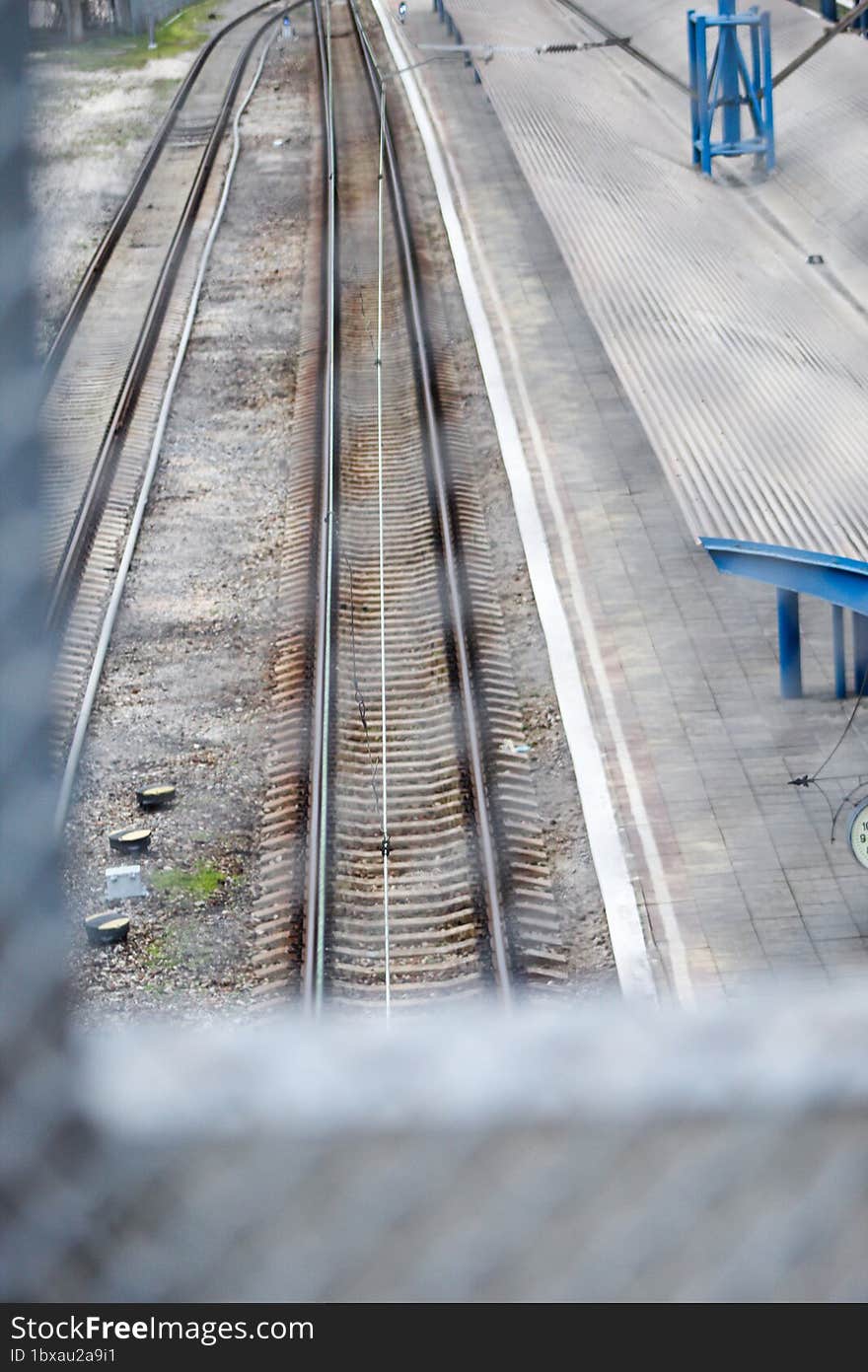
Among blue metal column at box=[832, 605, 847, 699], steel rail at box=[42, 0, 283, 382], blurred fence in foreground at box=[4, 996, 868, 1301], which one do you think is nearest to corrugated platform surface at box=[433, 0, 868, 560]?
blue metal column at box=[832, 605, 847, 699]

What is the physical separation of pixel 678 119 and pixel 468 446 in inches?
484

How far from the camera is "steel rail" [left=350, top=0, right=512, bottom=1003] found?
892 centimetres

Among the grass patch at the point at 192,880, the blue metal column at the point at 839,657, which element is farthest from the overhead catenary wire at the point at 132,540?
the blue metal column at the point at 839,657

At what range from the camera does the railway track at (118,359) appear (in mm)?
13117

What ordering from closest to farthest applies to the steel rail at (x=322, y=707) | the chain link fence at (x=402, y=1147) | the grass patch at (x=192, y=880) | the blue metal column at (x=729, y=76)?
1. the chain link fence at (x=402, y=1147)
2. the steel rail at (x=322, y=707)
3. the grass patch at (x=192, y=880)
4. the blue metal column at (x=729, y=76)

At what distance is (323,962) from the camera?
880 cm

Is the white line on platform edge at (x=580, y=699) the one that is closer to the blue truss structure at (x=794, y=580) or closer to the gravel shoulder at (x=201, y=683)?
the blue truss structure at (x=794, y=580)

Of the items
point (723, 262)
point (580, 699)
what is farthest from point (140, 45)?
point (580, 699)

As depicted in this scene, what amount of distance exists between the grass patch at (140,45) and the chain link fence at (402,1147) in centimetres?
3444

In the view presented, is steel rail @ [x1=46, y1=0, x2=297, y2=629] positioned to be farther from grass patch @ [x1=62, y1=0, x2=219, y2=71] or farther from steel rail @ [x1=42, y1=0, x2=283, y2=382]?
grass patch @ [x1=62, y1=0, x2=219, y2=71]

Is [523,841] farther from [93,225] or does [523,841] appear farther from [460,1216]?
[93,225]

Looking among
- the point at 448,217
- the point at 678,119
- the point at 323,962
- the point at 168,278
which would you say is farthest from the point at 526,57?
the point at 323,962

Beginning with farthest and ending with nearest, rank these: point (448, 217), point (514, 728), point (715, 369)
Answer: point (448, 217) < point (715, 369) < point (514, 728)

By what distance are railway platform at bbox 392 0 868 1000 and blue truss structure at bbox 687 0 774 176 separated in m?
0.42
